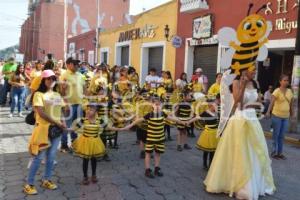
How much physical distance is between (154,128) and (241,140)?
1.46m

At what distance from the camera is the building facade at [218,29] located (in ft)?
39.7

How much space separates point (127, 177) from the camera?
633cm

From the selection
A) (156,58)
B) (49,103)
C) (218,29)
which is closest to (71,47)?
(156,58)

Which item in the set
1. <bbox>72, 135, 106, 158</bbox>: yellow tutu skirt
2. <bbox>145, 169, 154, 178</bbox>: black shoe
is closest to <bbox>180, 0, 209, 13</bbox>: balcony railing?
<bbox>145, 169, 154, 178</bbox>: black shoe

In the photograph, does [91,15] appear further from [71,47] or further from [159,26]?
[159,26]

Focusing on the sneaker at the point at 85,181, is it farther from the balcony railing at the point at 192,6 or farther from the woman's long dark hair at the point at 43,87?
the balcony railing at the point at 192,6

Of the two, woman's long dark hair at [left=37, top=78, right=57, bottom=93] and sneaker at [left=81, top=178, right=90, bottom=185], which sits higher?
woman's long dark hair at [left=37, top=78, right=57, bottom=93]

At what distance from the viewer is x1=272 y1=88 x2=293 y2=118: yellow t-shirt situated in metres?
8.11

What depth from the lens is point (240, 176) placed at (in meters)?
5.45

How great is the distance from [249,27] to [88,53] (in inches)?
1117

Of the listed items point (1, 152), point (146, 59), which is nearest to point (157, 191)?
point (1, 152)

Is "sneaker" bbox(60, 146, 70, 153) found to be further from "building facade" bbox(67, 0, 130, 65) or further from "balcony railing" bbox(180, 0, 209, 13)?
"building facade" bbox(67, 0, 130, 65)

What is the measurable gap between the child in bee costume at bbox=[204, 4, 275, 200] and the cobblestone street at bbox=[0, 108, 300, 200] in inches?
9.4

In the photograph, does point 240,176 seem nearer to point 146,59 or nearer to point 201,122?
point 201,122
